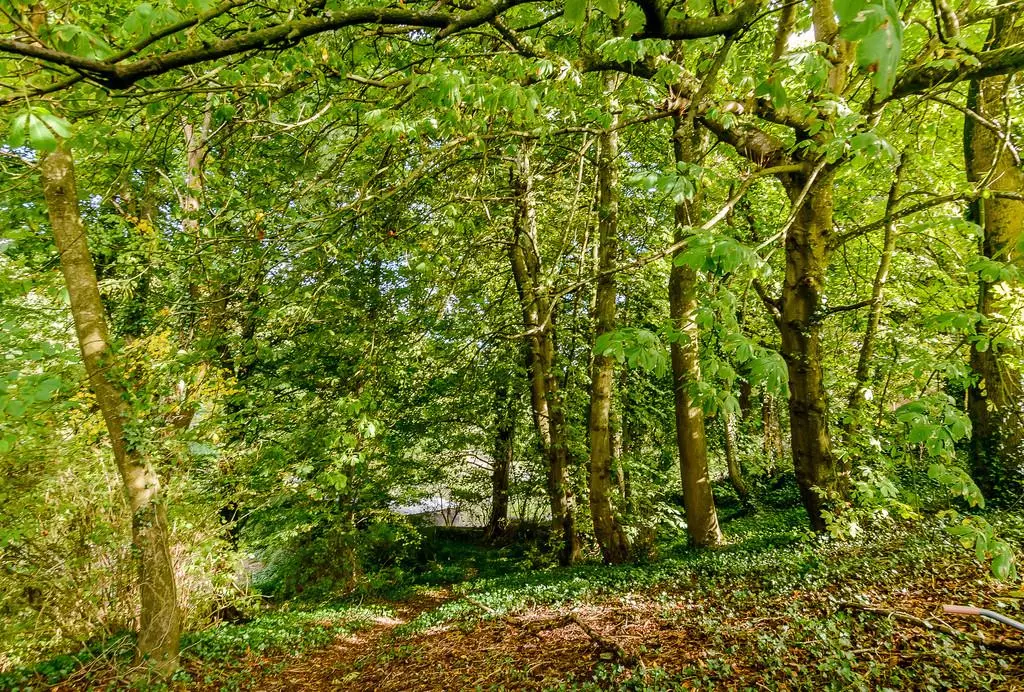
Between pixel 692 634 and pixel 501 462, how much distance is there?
31.1 ft

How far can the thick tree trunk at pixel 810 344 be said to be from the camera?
5.29 metres

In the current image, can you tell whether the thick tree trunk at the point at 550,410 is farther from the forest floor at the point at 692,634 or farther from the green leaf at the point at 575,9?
the green leaf at the point at 575,9

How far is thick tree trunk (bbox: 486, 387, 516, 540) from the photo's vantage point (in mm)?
11219

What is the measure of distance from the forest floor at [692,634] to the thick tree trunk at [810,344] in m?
0.81

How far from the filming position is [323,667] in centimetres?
606

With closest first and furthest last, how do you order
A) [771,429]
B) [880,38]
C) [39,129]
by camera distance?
[880,38], [39,129], [771,429]

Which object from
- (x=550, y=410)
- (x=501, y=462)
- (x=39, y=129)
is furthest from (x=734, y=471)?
(x=39, y=129)

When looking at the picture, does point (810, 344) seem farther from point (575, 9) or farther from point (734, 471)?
point (734, 471)

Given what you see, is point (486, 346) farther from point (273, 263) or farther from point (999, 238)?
point (999, 238)

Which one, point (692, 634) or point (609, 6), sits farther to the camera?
point (692, 634)

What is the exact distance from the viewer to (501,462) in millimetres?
13375

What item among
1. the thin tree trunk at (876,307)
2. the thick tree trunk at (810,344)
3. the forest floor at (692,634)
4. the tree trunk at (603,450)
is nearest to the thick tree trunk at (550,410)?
the tree trunk at (603,450)

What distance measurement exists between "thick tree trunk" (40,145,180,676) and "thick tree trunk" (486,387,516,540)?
6985 millimetres

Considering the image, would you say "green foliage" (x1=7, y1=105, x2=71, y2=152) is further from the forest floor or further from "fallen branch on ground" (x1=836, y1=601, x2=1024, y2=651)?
"fallen branch on ground" (x1=836, y1=601, x2=1024, y2=651)
